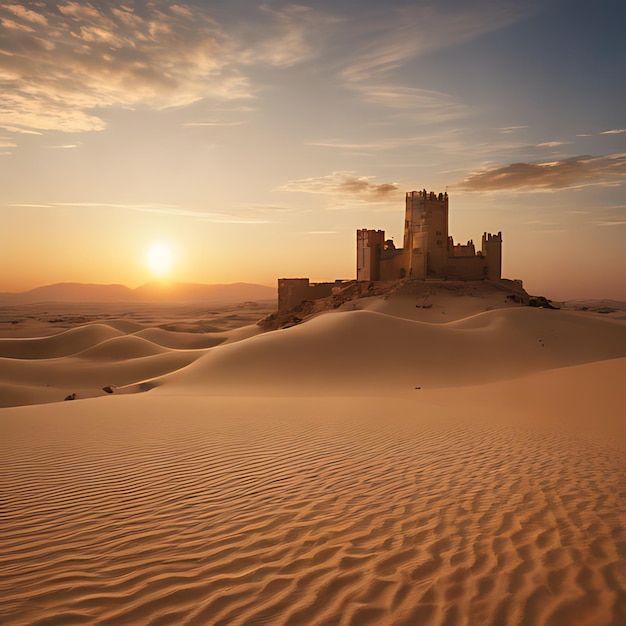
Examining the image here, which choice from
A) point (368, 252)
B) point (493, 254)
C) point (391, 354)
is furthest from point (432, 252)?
point (391, 354)

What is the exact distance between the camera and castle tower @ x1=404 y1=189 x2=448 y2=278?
1829 inches

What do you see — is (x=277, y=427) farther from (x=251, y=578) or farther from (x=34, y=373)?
(x=34, y=373)

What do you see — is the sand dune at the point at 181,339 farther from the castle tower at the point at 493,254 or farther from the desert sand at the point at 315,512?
the desert sand at the point at 315,512

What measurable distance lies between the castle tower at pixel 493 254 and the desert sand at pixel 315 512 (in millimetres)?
34464

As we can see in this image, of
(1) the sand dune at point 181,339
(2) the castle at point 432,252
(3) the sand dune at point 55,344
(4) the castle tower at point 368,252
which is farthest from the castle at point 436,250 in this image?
(3) the sand dune at point 55,344

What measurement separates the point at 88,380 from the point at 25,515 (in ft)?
91.5

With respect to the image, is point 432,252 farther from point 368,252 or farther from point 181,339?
point 181,339

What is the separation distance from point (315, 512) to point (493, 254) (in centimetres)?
4654

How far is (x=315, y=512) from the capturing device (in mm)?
5152

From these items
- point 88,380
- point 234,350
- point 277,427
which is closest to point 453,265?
point 234,350

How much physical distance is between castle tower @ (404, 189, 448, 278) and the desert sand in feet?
107

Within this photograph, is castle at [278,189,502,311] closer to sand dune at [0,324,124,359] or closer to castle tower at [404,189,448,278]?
castle tower at [404,189,448,278]

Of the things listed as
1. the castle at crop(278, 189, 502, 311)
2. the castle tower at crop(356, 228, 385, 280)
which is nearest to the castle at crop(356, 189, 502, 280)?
the castle at crop(278, 189, 502, 311)

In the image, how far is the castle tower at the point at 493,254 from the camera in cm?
4709
